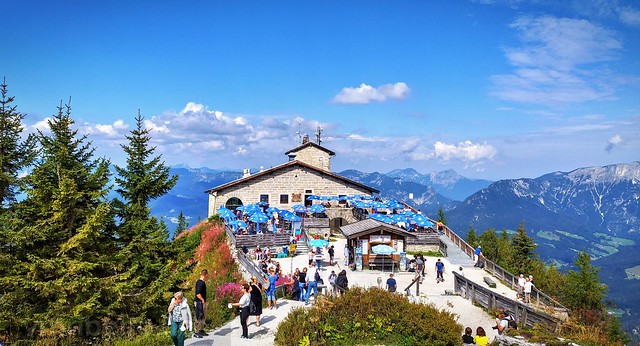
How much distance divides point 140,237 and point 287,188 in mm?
30098

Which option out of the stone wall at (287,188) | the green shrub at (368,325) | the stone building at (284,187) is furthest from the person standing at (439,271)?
the stone wall at (287,188)

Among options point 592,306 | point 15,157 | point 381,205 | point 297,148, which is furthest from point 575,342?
point 297,148

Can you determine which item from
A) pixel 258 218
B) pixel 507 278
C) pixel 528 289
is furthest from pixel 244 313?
pixel 258 218

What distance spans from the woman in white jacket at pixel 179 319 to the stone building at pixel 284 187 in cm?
3441

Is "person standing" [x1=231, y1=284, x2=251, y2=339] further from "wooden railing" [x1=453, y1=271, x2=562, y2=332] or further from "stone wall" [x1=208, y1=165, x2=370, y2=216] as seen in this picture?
"stone wall" [x1=208, y1=165, x2=370, y2=216]

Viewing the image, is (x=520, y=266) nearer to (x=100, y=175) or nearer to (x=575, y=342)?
(x=575, y=342)

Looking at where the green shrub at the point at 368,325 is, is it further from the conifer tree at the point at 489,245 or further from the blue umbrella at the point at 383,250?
the conifer tree at the point at 489,245

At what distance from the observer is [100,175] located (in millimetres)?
16953

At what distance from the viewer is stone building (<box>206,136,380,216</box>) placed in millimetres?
46156

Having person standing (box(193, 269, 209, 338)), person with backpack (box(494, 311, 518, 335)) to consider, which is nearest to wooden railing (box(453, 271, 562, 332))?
person with backpack (box(494, 311, 518, 335))

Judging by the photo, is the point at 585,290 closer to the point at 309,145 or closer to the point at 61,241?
the point at 309,145

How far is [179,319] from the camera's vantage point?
11172 mm

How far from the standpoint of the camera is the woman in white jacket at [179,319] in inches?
437

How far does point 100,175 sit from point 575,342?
15.9 meters
